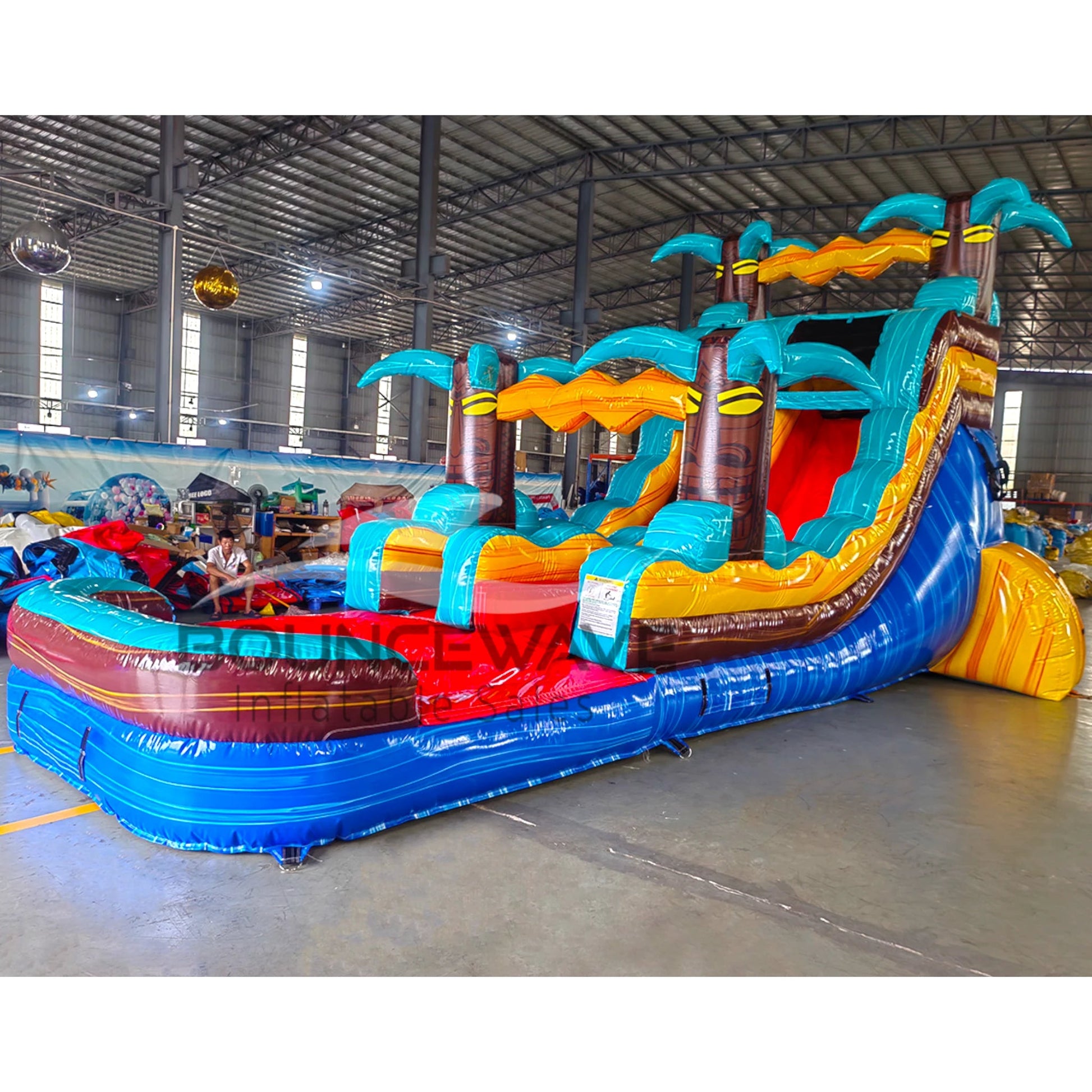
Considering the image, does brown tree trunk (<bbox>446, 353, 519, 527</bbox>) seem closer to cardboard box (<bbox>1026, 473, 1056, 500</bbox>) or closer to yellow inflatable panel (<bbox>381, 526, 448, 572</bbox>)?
yellow inflatable panel (<bbox>381, 526, 448, 572</bbox>)

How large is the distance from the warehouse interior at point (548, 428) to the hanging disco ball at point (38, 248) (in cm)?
178

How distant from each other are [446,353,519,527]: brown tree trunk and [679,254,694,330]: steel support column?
492 inches

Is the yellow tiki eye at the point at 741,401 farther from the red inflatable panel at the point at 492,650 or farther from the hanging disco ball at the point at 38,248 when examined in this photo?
the hanging disco ball at the point at 38,248

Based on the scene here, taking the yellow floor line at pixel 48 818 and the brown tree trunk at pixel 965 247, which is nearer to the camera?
the yellow floor line at pixel 48 818

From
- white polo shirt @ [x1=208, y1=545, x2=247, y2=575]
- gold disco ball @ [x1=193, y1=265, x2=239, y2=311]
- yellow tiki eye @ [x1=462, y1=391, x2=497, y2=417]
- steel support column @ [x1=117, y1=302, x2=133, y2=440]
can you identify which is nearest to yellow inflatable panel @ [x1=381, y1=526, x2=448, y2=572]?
yellow tiki eye @ [x1=462, y1=391, x2=497, y2=417]

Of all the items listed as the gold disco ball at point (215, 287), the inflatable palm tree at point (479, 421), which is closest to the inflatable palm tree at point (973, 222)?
the inflatable palm tree at point (479, 421)

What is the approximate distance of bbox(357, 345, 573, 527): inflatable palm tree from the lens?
4289 mm

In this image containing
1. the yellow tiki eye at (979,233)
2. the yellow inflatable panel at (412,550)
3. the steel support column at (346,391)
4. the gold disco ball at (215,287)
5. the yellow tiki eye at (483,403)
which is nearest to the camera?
the yellow inflatable panel at (412,550)

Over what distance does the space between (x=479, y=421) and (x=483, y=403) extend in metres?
0.09

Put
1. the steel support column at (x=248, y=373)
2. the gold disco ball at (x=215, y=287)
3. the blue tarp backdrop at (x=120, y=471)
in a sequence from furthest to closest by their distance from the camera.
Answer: the steel support column at (x=248, y=373)
the gold disco ball at (x=215, y=287)
the blue tarp backdrop at (x=120, y=471)

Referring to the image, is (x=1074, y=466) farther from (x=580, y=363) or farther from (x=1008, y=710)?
(x=580, y=363)

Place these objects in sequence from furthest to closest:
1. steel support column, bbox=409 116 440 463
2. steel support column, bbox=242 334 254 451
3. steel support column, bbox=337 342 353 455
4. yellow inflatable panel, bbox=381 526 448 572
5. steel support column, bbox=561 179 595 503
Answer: steel support column, bbox=337 342 353 455 < steel support column, bbox=242 334 254 451 < steel support column, bbox=561 179 595 503 < steel support column, bbox=409 116 440 463 < yellow inflatable panel, bbox=381 526 448 572

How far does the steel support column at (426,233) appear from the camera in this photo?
426 inches

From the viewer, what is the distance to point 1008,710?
4.82 metres
